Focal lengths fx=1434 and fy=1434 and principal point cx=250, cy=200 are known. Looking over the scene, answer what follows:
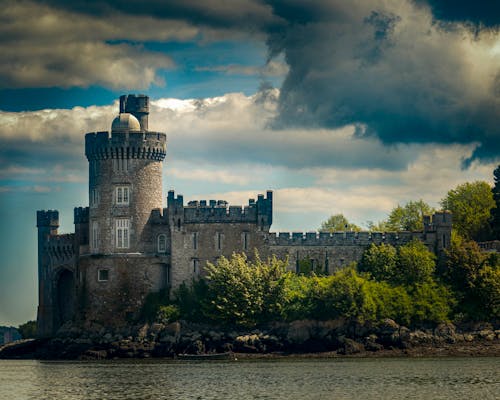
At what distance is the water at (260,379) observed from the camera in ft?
256

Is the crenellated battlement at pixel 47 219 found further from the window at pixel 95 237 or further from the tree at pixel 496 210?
the tree at pixel 496 210

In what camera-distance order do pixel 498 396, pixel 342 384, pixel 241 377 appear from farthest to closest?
1. pixel 241 377
2. pixel 342 384
3. pixel 498 396

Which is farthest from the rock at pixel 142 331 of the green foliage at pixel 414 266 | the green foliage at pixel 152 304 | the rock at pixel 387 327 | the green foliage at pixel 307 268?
the green foliage at pixel 414 266

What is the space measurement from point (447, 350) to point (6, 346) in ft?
125

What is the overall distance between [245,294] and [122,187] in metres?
14.1

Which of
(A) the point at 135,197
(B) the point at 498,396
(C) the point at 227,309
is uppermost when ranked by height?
(A) the point at 135,197

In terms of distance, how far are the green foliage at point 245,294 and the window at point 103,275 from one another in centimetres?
923

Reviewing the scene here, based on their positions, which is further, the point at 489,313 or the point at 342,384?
the point at 489,313

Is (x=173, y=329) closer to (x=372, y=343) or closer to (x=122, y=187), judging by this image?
(x=122, y=187)

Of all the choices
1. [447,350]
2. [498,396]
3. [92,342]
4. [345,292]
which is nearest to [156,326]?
[92,342]

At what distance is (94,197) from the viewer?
374ft

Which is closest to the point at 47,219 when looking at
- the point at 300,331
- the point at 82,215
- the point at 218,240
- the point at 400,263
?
the point at 82,215

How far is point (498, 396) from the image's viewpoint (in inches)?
2923

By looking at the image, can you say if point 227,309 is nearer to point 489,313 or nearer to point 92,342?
point 92,342
